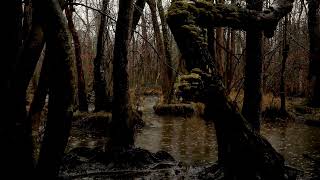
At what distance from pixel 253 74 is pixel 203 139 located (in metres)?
4.43

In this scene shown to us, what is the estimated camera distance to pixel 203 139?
12305mm

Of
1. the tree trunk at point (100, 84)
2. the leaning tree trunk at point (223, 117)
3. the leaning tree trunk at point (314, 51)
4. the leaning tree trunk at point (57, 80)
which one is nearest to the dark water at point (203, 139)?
the tree trunk at point (100, 84)

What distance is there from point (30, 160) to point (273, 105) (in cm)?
1263

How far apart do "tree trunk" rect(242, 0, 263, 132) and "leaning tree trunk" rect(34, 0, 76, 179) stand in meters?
3.87

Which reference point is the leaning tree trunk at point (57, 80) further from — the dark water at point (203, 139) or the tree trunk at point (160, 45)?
the tree trunk at point (160, 45)

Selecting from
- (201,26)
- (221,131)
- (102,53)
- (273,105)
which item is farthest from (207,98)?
(273,105)

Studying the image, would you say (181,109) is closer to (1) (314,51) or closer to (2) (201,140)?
(1) (314,51)

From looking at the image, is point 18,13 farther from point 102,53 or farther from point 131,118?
point 102,53

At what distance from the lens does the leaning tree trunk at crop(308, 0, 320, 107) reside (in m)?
17.6

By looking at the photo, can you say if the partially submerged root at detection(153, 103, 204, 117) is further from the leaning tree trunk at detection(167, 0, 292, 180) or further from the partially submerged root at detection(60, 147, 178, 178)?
the leaning tree trunk at detection(167, 0, 292, 180)

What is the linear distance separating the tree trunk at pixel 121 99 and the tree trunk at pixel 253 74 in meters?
2.20

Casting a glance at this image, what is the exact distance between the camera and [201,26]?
6.98 metres

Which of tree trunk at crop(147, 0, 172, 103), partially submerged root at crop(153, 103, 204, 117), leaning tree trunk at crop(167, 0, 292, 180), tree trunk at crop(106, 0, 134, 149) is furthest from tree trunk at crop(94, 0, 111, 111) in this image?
leaning tree trunk at crop(167, 0, 292, 180)

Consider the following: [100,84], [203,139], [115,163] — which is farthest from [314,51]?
[115,163]
